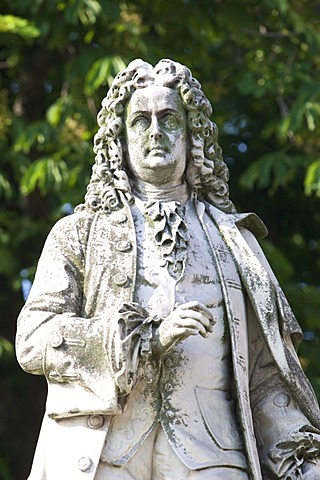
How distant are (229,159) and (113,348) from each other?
815 centimetres

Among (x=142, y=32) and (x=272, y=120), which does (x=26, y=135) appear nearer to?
(x=142, y=32)

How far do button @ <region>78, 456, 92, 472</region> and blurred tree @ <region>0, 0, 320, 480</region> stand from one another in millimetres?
6348

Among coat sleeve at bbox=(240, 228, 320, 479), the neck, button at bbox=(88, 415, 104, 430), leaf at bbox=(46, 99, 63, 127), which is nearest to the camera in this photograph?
button at bbox=(88, 415, 104, 430)

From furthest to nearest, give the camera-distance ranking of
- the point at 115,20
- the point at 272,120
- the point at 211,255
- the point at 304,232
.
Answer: the point at 304,232, the point at 272,120, the point at 115,20, the point at 211,255

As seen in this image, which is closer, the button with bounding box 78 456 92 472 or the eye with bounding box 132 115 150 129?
the button with bounding box 78 456 92 472

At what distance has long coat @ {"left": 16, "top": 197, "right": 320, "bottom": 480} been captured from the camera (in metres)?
5.87

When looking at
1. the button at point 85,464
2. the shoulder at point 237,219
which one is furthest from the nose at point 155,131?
the button at point 85,464

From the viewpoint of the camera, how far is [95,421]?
232 inches

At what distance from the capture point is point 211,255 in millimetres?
6336

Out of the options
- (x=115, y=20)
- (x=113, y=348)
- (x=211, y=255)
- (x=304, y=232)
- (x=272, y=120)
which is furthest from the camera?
(x=304, y=232)

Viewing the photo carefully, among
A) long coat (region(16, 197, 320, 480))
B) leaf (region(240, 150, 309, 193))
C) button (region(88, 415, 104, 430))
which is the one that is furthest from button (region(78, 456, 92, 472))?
leaf (region(240, 150, 309, 193))

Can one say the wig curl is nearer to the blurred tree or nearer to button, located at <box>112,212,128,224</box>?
button, located at <box>112,212,128,224</box>

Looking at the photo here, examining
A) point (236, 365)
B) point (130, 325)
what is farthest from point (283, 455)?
point (130, 325)

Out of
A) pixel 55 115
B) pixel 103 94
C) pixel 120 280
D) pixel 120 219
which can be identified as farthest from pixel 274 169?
pixel 120 280
